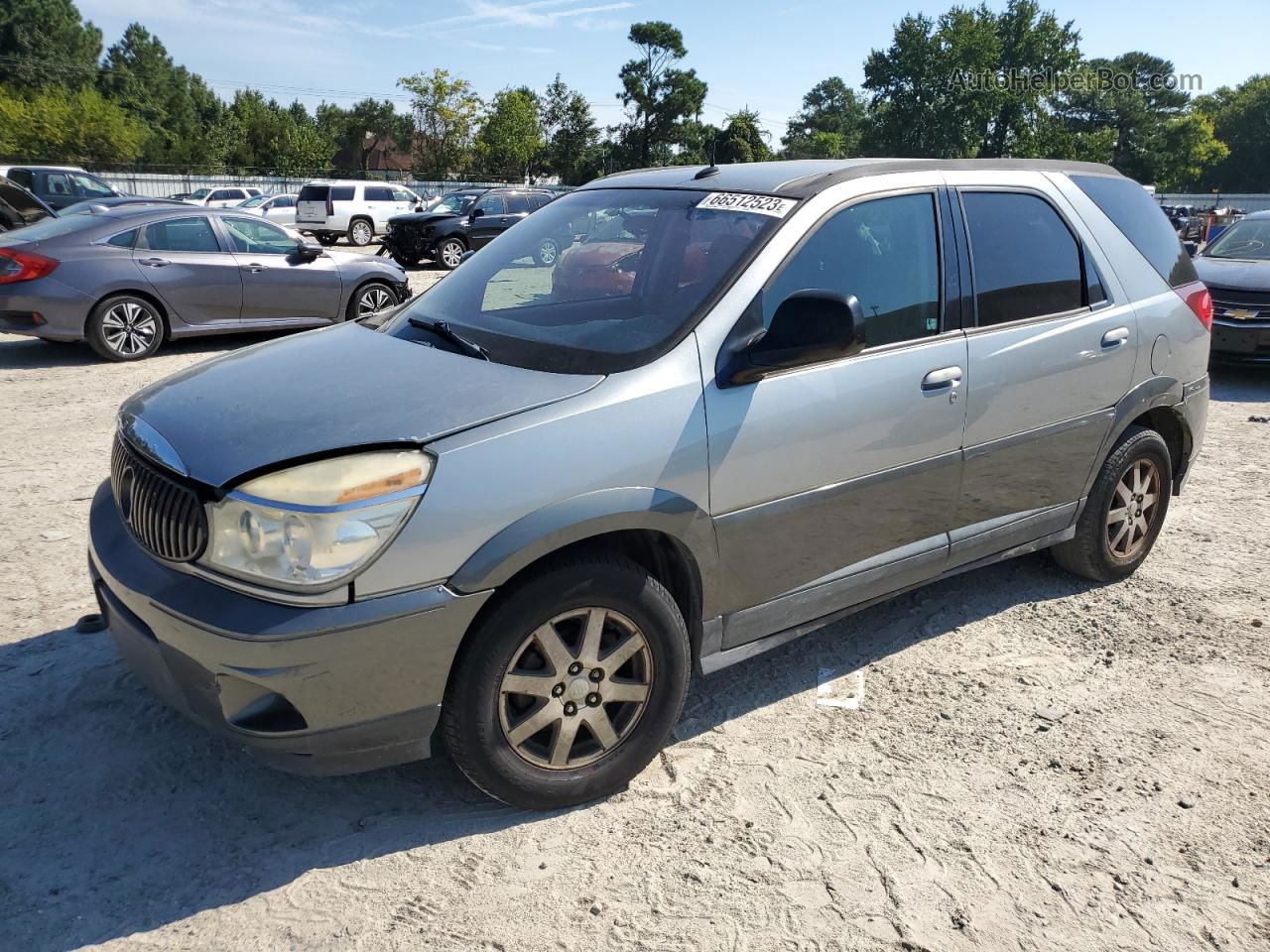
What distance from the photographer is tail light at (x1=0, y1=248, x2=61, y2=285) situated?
30.0ft

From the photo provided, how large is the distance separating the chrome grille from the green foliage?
5846cm

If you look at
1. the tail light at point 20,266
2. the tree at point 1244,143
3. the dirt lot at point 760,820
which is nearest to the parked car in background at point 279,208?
the tail light at point 20,266

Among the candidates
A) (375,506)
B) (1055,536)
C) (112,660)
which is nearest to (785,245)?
(375,506)

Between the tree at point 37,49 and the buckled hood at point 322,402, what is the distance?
82176mm

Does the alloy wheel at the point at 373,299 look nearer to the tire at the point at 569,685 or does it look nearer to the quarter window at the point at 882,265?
the quarter window at the point at 882,265

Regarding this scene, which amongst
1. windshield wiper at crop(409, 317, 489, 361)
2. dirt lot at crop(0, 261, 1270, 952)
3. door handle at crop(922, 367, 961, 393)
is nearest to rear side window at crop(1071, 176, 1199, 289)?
door handle at crop(922, 367, 961, 393)

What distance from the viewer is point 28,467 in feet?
20.8

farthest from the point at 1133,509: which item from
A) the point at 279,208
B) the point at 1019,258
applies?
the point at 279,208

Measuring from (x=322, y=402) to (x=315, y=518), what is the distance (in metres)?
0.53

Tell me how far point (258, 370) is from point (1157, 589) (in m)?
4.21

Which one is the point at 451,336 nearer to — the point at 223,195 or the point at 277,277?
the point at 277,277

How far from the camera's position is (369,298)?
1176 cm

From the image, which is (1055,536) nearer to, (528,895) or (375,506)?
(528,895)

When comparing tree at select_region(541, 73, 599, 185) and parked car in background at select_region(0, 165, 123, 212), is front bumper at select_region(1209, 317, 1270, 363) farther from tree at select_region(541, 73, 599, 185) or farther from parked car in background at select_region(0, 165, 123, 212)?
tree at select_region(541, 73, 599, 185)
